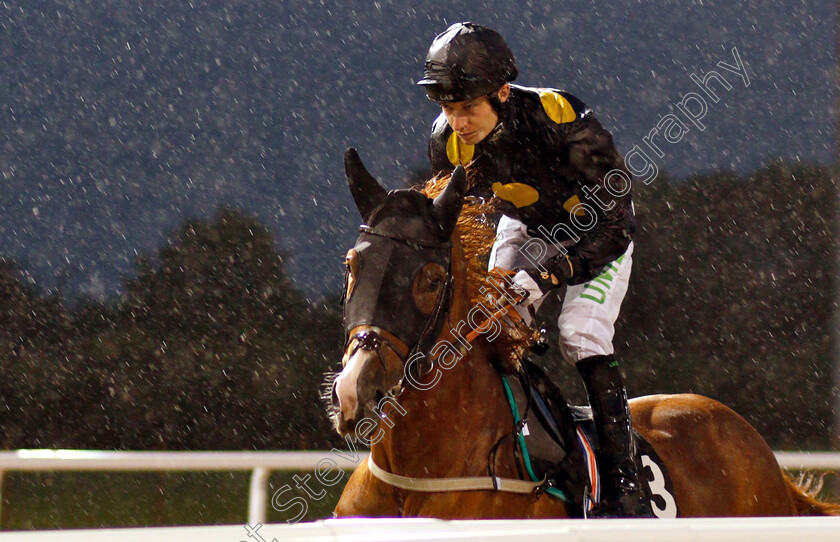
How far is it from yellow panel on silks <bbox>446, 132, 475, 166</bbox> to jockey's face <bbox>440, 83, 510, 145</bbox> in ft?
0.32

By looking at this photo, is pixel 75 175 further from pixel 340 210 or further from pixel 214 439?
pixel 214 439

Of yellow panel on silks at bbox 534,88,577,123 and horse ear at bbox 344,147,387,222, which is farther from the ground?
yellow panel on silks at bbox 534,88,577,123

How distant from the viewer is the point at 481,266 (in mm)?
2754

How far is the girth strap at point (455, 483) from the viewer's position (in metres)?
2.45

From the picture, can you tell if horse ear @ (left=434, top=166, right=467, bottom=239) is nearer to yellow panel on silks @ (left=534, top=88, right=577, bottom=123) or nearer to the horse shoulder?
yellow panel on silks @ (left=534, top=88, right=577, bottom=123)

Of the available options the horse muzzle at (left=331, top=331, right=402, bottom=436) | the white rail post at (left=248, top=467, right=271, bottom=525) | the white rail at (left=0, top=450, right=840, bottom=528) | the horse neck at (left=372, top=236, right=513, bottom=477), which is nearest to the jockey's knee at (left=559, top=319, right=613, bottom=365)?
the horse neck at (left=372, top=236, right=513, bottom=477)

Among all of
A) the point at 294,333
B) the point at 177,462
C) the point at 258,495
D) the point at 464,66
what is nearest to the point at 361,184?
the point at 464,66

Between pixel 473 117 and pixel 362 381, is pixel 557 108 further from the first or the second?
pixel 362 381

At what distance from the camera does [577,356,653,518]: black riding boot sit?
2783 mm

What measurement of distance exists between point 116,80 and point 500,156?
27996 mm

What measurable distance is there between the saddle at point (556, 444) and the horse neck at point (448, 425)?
95mm

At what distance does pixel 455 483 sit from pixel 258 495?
71.2 inches

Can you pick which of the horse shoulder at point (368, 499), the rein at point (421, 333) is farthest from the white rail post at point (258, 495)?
the rein at point (421, 333)

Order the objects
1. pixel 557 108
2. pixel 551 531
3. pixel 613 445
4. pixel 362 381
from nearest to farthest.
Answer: pixel 551 531 → pixel 362 381 → pixel 613 445 → pixel 557 108
